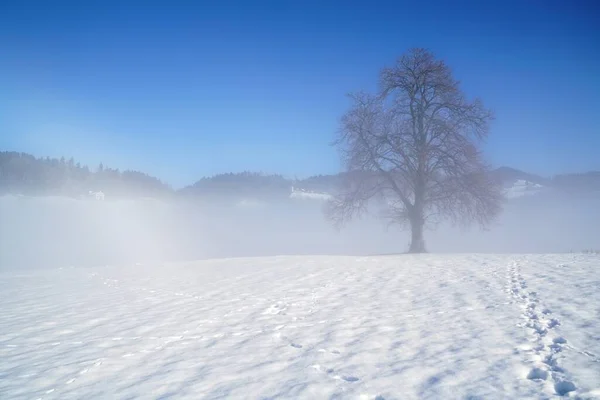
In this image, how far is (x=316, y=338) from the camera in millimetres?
6383

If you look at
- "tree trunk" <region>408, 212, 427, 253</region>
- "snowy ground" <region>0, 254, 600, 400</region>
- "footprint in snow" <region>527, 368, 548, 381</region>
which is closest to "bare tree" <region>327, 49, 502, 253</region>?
"tree trunk" <region>408, 212, 427, 253</region>

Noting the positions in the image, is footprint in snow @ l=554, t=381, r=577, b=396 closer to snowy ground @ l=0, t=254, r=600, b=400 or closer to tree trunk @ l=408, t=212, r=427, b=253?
snowy ground @ l=0, t=254, r=600, b=400

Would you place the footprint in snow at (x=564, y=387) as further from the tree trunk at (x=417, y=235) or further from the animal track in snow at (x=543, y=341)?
the tree trunk at (x=417, y=235)

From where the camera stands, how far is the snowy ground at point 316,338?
15.5 feet

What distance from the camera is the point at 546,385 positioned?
171 inches

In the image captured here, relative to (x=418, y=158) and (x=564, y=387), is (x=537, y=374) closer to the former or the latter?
(x=564, y=387)

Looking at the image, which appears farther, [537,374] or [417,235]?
[417,235]

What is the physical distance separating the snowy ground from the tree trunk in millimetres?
8353

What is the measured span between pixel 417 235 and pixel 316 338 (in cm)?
1496

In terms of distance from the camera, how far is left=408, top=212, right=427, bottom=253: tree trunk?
788 inches

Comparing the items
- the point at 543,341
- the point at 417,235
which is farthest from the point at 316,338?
the point at 417,235

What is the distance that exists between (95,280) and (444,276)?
11.4 meters

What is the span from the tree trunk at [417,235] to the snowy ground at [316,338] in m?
8.35

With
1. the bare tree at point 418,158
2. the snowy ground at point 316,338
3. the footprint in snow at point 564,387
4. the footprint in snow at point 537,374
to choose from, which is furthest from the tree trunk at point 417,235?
the footprint in snow at point 564,387
